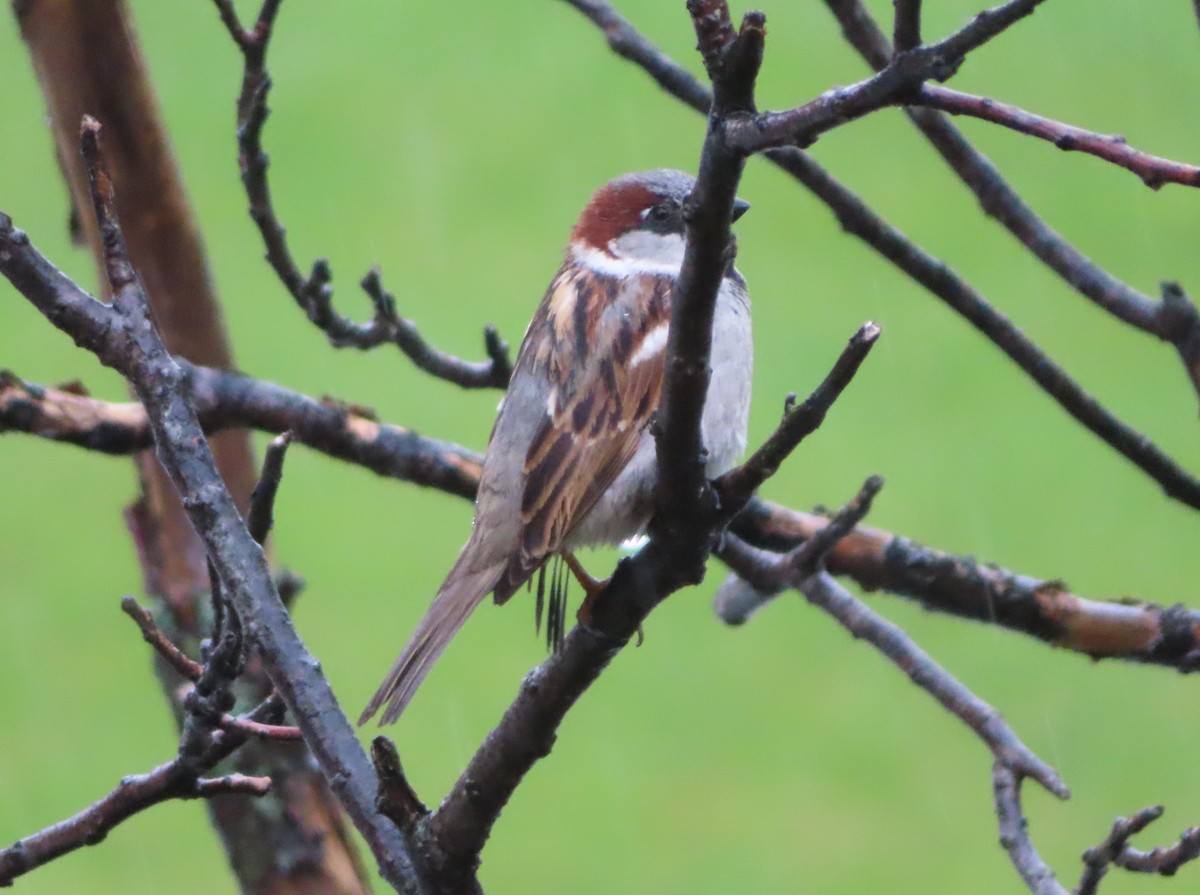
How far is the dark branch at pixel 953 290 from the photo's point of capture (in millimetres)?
2211

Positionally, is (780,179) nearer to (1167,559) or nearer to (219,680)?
(1167,559)

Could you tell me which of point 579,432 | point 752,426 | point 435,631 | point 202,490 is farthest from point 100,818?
point 752,426

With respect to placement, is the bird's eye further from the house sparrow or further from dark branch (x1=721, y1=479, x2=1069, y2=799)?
dark branch (x1=721, y1=479, x2=1069, y2=799)

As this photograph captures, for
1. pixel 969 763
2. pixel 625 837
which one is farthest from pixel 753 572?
pixel 969 763

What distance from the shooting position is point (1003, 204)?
2348mm

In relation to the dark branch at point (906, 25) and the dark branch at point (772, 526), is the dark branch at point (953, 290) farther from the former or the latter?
the dark branch at point (906, 25)

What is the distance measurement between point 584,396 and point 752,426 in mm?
3955

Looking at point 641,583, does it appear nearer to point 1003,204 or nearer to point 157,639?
point 157,639

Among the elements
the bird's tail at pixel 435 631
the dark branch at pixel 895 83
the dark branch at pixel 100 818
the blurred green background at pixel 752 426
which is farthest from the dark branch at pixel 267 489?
the blurred green background at pixel 752 426

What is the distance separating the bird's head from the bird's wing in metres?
0.26

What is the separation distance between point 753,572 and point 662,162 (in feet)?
15.6

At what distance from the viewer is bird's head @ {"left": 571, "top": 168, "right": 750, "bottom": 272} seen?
9.22 feet

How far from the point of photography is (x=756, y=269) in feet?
21.2

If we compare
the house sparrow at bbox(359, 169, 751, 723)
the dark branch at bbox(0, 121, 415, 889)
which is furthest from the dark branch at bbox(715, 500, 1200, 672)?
the dark branch at bbox(0, 121, 415, 889)
